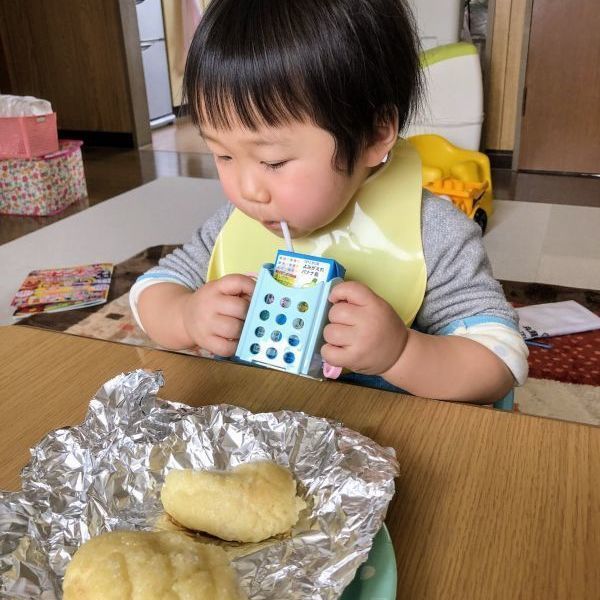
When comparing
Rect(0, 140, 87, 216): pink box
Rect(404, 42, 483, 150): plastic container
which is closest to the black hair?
Rect(404, 42, 483, 150): plastic container

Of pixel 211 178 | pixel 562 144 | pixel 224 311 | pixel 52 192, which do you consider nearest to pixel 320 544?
pixel 224 311

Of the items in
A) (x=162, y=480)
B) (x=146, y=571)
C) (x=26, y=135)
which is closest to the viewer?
(x=146, y=571)

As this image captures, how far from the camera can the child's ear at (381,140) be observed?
632mm

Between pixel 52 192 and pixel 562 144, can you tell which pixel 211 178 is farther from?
Result: pixel 562 144

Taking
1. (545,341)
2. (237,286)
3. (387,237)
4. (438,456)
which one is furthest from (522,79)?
(438,456)

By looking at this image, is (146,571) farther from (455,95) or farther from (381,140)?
(455,95)

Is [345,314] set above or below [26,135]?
above

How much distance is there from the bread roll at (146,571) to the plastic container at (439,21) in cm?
278

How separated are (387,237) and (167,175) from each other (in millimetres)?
2505

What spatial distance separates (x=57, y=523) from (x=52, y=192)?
2.38m

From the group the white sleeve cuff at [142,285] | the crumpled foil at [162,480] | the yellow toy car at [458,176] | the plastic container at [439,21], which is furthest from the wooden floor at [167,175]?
the crumpled foil at [162,480]

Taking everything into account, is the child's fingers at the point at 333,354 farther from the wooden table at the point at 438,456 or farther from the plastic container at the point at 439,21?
the plastic container at the point at 439,21

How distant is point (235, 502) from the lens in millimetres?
378

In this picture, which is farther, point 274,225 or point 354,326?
point 274,225
